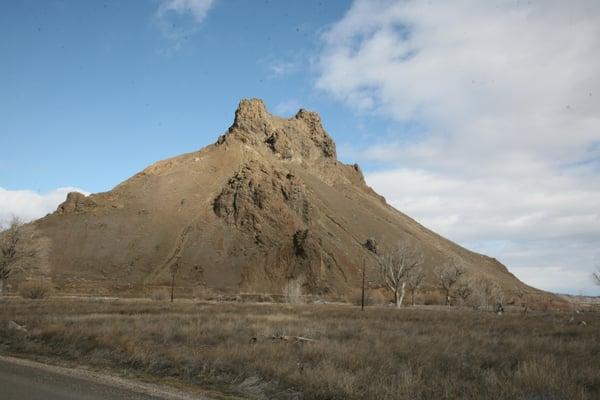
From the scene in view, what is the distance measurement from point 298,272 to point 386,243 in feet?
105

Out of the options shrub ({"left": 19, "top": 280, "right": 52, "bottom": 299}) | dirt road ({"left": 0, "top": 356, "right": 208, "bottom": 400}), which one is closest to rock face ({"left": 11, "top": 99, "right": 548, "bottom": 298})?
Result: shrub ({"left": 19, "top": 280, "right": 52, "bottom": 299})

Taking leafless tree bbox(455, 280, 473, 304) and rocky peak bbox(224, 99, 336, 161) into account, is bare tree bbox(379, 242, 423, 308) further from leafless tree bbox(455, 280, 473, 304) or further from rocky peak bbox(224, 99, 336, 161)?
rocky peak bbox(224, 99, 336, 161)

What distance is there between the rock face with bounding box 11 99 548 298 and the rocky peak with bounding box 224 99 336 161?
590 millimetres

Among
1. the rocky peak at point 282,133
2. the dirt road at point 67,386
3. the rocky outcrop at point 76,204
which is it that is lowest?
the dirt road at point 67,386

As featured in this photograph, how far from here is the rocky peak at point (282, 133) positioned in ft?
481

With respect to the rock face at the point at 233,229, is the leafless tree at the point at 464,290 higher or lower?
lower

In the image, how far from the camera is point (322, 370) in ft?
40.2

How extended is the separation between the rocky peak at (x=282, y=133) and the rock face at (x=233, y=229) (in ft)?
1.94

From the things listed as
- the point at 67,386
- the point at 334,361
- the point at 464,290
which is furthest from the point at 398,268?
the point at 67,386

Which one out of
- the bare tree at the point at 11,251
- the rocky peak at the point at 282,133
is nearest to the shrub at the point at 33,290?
the bare tree at the point at 11,251

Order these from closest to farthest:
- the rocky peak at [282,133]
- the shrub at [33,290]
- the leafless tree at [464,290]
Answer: the shrub at [33,290] < the leafless tree at [464,290] < the rocky peak at [282,133]

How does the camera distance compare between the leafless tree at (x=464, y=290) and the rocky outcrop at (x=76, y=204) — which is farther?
the rocky outcrop at (x=76, y=204)

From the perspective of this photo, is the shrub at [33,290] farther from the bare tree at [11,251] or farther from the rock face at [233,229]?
the rock face at [233,229]

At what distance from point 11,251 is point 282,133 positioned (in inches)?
4077
